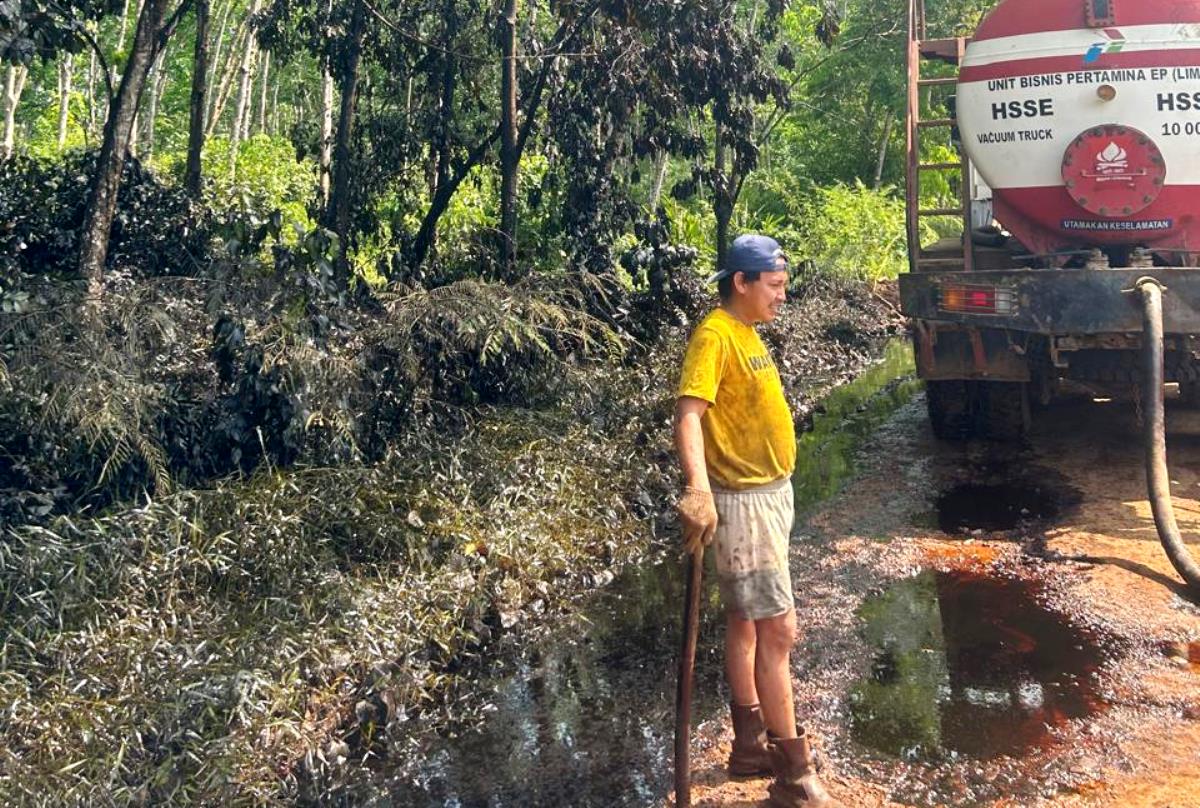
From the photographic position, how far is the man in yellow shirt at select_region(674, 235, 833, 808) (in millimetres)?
3787

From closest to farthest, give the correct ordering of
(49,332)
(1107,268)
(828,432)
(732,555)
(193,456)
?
(732,555), (49,332), (193,456), (1107,268), (828,432)

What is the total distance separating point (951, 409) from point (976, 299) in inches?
57.6

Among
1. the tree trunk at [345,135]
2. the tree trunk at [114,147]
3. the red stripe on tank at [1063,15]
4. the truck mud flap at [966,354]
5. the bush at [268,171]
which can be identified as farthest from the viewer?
the bush at [268,171]

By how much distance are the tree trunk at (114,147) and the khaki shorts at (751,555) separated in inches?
156

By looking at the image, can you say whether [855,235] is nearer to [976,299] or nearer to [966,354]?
[966,354]

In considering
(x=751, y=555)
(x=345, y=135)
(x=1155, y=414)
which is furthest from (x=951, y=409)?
(x=751, y=555)

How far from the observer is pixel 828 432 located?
30.5 ft

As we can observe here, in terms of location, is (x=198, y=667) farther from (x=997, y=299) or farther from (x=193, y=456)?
(x=997, y=299)

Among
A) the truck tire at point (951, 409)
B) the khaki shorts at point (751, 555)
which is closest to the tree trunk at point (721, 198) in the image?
the truck tire at point (951, 409)

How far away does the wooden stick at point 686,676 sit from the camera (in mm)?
3625

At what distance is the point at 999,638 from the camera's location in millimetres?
5055

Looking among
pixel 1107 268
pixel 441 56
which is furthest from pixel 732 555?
pixel 441 56

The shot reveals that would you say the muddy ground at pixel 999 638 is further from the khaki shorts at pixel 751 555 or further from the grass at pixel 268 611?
the grass at pixel 268 611

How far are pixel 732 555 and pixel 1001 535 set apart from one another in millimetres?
3042
